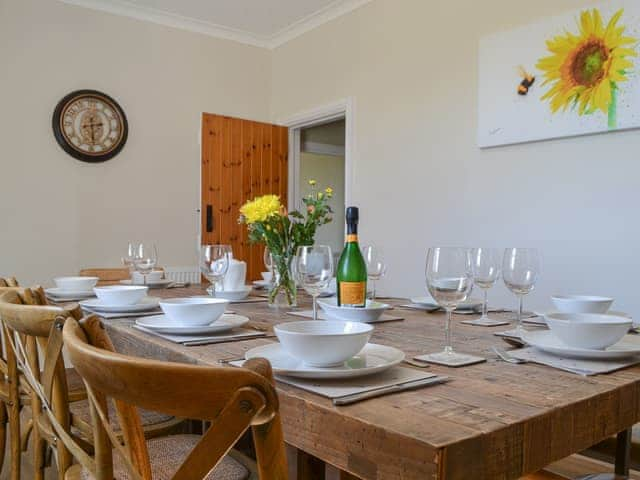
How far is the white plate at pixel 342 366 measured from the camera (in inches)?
32.3

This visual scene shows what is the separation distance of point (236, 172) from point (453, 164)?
1789mm

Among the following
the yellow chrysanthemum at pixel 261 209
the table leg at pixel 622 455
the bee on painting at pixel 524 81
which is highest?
the bee on painting at pixel 524 81

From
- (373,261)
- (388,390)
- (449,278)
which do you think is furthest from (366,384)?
(373,261)

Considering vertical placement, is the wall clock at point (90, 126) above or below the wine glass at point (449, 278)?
above

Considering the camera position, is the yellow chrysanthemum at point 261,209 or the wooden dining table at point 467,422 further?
the yellow chrysanthemum at point 261,209

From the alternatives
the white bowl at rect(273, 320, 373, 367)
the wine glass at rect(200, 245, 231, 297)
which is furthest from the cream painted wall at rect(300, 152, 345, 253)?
the white bowl at rect(273, 320, 373, 367)

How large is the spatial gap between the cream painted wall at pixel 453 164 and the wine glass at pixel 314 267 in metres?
1.74

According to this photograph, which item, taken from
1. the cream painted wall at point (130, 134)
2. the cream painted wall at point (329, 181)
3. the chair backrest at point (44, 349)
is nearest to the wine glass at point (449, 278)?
the chair backrest at point (44, 349)

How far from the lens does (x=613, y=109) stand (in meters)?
2.52

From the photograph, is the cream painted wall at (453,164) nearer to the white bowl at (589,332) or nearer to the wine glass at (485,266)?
the wine glass at (485,266)

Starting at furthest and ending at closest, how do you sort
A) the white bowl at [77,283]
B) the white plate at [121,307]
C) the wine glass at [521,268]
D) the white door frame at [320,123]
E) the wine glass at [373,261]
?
the white door frame at [320,123] < the white bowl at [77,283] < the wine glass at [373,261] < the white plate at [121,307] < the wine glass at [521,268]

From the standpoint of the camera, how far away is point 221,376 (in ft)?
1.70

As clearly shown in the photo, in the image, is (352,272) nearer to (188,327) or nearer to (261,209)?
(261,209)

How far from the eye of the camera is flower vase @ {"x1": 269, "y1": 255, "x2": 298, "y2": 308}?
1.83 meters
